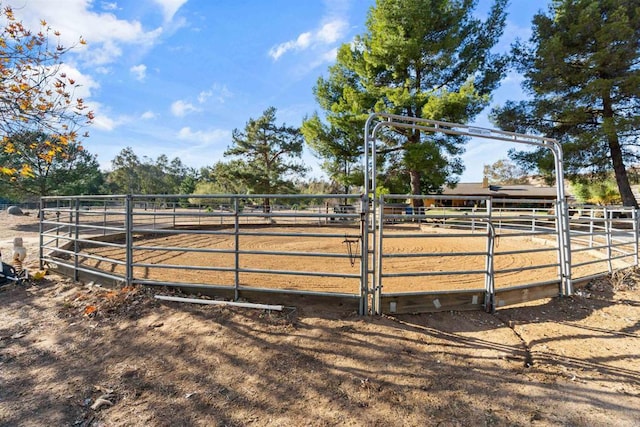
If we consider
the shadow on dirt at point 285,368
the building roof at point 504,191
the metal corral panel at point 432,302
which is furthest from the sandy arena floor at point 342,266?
the building roof at point 504,191

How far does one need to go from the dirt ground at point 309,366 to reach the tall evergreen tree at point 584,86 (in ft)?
46.3

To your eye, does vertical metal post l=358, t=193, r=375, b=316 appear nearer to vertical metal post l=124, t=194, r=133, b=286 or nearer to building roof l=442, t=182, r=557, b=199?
vertical metal post l=124, t=194, r=133, b=286

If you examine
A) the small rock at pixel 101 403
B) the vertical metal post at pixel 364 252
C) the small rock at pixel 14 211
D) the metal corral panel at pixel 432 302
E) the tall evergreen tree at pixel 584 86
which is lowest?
the small rock at pixel 101 403

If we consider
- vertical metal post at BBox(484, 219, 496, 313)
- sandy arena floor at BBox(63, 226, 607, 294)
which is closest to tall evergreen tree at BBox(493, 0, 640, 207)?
sandy arena floor at BBox(63, 226, 607, 294)

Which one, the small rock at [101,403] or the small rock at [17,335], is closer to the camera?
the small rock at [101,403]

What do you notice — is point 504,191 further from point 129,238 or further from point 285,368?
point 129,238

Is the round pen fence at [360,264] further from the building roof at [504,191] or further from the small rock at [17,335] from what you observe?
the building roof at [504,191]

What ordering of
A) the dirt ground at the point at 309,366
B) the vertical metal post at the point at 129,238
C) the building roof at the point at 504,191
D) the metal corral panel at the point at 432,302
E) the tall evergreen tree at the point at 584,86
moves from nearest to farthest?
the dirt ground at the point at 309,366
the metal corral panel at the point at 432,302
the vertical metal post at the point at 129,238
the tall evergreen tree at the point at 584,86
the building roof at the point at 504,191

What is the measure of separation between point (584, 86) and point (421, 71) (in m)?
7.39

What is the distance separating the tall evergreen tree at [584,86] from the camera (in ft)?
40.9

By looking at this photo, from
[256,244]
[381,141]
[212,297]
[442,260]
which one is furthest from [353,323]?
[381,141]

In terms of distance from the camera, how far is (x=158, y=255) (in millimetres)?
7000

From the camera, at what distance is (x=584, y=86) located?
44.2ft

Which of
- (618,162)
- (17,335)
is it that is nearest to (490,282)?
(17,335)
